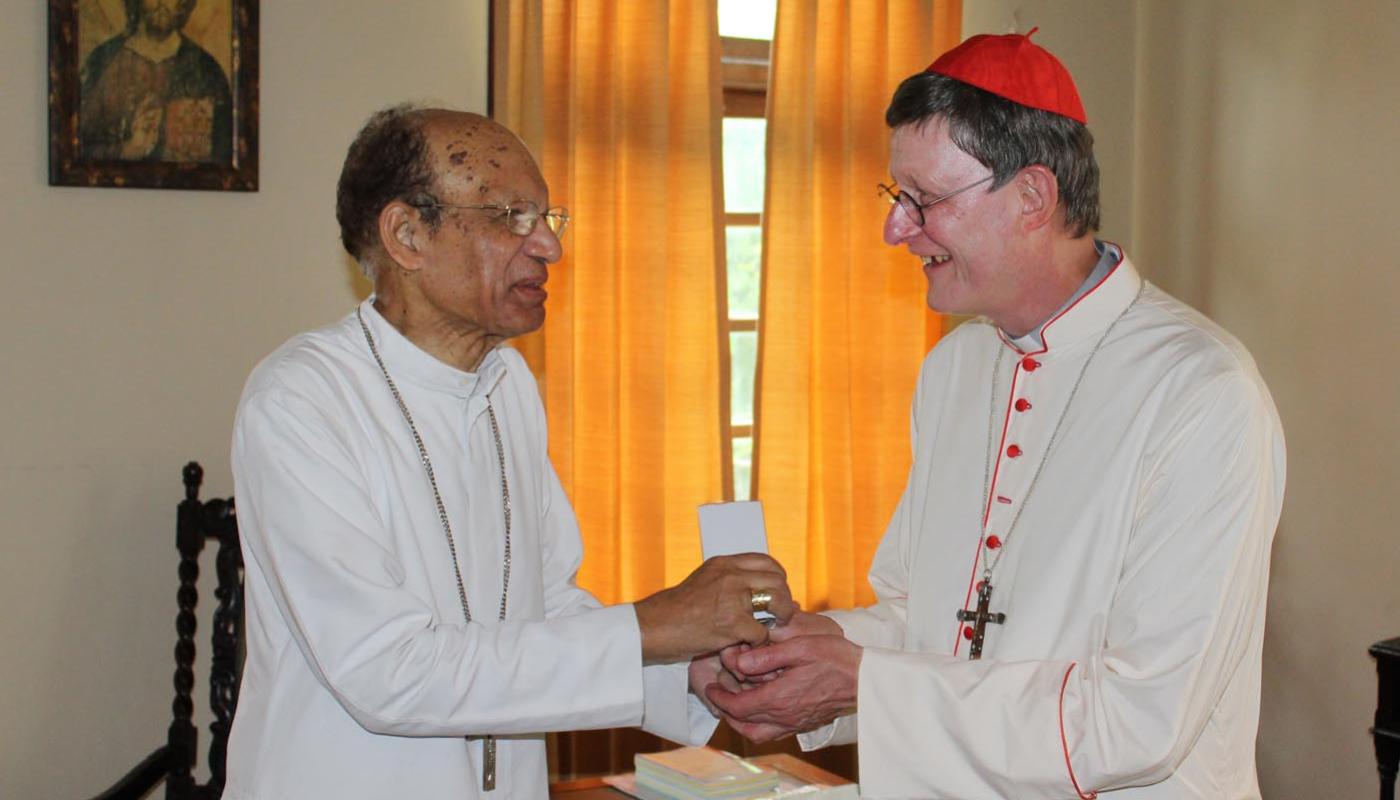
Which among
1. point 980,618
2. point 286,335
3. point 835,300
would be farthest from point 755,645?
point 835,300

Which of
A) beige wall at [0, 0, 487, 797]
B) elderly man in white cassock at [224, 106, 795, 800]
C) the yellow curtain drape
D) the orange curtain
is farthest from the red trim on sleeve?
beige wall at [0, 0, 487, 797]

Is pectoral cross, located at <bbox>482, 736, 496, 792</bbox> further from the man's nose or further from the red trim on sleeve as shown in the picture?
the man's nose

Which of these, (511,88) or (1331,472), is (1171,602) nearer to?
(1331,472)

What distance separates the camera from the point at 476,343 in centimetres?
238

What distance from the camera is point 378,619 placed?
1984mm

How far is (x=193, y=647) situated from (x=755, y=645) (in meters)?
2.17

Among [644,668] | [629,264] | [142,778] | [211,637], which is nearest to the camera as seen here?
[644,668]

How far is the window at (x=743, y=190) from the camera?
4.80 m

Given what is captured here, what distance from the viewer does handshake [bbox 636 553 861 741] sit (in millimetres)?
2184

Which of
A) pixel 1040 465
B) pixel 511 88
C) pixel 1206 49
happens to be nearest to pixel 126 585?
pixel 511 88

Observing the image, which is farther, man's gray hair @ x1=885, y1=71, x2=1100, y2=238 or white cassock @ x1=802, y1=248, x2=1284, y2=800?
man's gray hair @ x1=885, y1=71, x2=1100, y2=238

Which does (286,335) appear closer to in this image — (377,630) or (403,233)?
(403,233)

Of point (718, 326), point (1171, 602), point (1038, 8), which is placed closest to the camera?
point (1171, 602)

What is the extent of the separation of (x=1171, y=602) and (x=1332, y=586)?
2.67m
